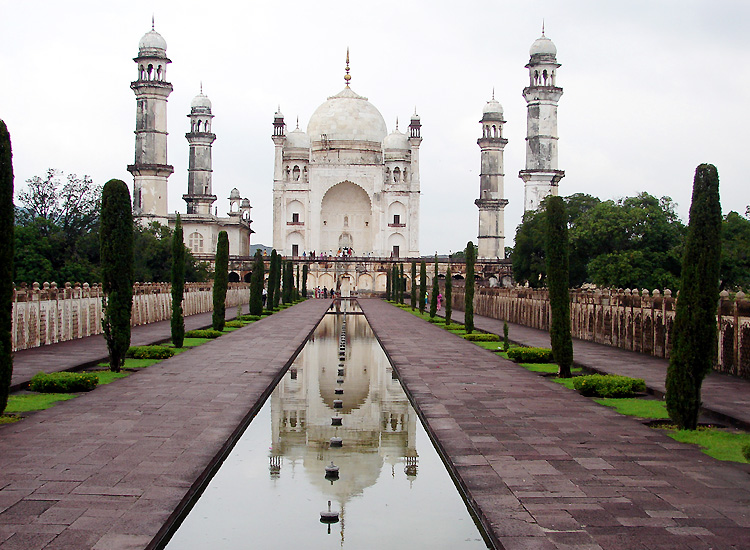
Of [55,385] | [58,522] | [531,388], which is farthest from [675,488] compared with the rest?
[55,385]

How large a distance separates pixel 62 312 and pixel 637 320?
9.05 meters

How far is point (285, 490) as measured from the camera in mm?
4703

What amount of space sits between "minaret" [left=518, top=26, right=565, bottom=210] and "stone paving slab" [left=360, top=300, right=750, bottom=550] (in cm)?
3389

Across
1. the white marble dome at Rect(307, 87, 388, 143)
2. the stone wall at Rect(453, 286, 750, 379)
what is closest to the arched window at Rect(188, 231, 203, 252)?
the white marble dome at Rect(307, 87, 388, 143)

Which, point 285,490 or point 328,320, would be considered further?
point 328,320

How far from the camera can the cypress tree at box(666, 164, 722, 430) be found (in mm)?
5926

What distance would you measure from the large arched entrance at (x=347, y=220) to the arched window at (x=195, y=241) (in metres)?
8.47

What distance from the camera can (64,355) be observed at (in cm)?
1075

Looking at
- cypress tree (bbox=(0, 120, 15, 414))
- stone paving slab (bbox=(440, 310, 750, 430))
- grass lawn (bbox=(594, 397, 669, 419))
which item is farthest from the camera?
stone paving slab (bbox=(440, 310, 750, 430))

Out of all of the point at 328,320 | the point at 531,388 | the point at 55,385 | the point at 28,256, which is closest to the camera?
the point at 55,385

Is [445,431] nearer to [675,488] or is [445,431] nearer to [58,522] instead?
[675,488]

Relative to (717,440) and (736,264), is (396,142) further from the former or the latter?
(717,440)

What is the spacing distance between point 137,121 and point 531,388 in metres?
34.9

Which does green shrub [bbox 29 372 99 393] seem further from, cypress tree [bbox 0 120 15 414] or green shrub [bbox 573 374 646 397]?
green shrub [bbox 573 374 646 397]
